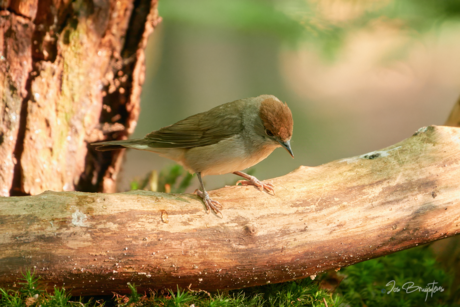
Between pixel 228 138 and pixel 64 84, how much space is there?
203cm

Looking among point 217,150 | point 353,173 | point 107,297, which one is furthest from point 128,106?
point 353,173

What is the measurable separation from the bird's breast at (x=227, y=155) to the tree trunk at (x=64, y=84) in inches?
63.2

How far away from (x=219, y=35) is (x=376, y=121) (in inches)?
136

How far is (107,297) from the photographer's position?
268 centimetres

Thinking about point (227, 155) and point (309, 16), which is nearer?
point (227, 155)

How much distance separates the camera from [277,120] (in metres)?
3.10

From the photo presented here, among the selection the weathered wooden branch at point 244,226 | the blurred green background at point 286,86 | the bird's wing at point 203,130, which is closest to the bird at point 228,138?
the bird's wing at point 203,130

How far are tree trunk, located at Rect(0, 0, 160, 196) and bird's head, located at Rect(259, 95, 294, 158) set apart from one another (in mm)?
1960

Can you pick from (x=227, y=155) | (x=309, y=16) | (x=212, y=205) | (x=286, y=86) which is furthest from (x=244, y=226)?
(x=286, y=86)

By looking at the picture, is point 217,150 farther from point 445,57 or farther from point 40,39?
point 445,57

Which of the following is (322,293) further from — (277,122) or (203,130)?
(203,130)

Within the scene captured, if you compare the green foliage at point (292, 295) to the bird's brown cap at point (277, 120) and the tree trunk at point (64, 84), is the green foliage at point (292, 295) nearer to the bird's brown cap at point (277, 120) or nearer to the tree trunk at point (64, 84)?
the bird's brown cap at point (277, 120)

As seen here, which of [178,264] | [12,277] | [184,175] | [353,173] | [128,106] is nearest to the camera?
[12,277]

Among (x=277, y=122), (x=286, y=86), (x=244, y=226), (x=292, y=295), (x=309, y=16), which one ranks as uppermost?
(x=309, y=16)
